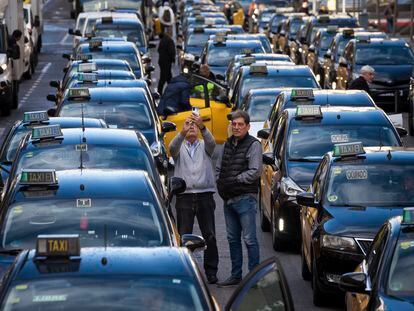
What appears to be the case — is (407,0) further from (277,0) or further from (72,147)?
(72,147)

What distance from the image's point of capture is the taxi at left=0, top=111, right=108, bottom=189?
18422mm

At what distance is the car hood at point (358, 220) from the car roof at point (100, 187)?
268cm

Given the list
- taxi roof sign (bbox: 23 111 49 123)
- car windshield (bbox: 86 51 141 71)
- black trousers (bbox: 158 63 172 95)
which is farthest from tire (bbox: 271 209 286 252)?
black trousers (bbox: 158 63 172 95)

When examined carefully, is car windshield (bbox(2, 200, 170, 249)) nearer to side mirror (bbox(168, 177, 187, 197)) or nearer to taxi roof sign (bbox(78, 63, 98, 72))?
side mirror (bbox(168, 177, 187, 197))

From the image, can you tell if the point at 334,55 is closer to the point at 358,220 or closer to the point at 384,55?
the point at 384,55

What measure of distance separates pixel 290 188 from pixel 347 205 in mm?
2609

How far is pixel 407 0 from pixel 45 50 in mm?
14452

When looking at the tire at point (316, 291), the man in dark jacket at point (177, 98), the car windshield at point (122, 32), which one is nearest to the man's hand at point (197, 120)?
the tire at point (316, 291)

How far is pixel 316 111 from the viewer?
18469 mm

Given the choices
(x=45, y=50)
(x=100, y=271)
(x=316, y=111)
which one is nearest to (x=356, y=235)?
(x=316, y=111)

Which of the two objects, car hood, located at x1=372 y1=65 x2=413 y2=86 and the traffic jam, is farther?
car hood, located at x1=372 y1=65 x2=413 y2=86

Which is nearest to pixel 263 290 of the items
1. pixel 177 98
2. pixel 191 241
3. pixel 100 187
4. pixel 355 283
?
pixel 355 283

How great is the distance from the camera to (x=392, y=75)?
1325 inches

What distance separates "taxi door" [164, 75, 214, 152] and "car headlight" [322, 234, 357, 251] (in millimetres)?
10990
